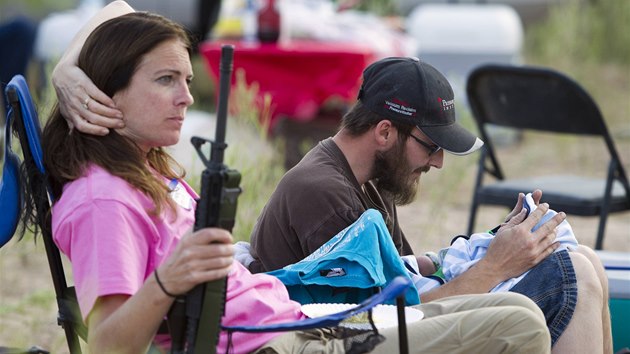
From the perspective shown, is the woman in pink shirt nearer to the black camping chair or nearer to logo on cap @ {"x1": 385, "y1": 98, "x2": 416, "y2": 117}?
logo on cap @ {"x1": 385, "y1": 98, "x2": 416, "y2": 117}

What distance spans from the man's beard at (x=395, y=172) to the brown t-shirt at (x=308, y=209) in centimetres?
7

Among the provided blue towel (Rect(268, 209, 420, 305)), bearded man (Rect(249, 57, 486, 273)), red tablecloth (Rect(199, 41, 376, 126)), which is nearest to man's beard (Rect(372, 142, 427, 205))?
bearded man (Rect(249, 57, 486, 273))

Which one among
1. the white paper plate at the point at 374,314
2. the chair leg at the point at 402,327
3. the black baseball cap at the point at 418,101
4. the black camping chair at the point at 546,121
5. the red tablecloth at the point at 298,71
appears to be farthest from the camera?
the red tablecloth at the point at 298,71

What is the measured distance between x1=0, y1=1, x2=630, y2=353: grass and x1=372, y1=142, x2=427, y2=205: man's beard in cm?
93

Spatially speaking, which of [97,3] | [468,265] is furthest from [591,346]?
[97,3]

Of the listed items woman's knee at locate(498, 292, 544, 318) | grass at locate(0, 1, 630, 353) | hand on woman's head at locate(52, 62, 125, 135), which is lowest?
grass at locate(0, 1, 630, 353)

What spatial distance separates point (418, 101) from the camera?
2.87 metres

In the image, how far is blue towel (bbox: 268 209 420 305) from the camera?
2.49 metres

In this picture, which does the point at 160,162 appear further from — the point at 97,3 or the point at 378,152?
the point at 97,3

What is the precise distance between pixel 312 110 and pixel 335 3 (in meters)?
2.75

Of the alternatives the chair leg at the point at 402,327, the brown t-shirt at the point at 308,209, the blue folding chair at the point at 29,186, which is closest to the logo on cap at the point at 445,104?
the brown t-shirt at the point at 308,209

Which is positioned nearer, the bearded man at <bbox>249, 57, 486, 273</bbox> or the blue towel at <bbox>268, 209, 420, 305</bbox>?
the blue towel at <bbox>268, 209, 420, 305</bbox>

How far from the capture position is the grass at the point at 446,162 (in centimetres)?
426

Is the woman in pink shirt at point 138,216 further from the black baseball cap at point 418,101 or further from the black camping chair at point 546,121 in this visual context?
the black camping chair at point 546,121
